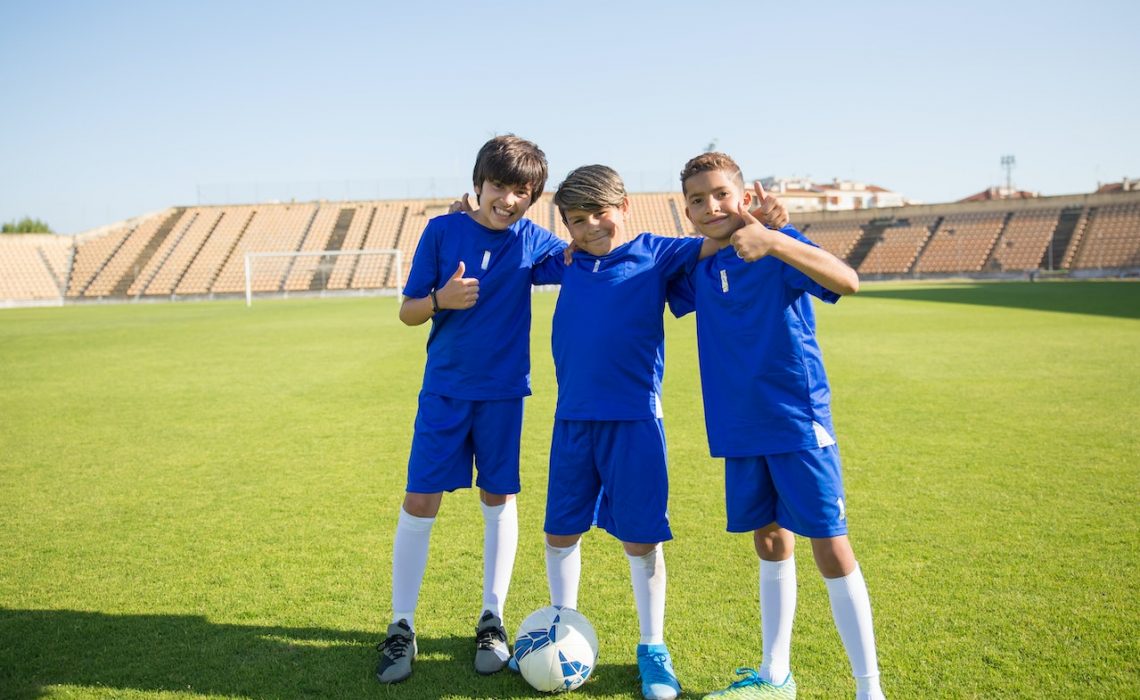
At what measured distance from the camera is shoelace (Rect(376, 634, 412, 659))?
3.15m

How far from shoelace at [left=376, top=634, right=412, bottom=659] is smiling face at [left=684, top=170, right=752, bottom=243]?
1.89 m

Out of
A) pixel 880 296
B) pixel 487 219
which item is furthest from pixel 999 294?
pixel 487 219

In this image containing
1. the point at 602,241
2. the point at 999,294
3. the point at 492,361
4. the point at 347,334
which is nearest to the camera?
the point at 602,241

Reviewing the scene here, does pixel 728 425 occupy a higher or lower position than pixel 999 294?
higher

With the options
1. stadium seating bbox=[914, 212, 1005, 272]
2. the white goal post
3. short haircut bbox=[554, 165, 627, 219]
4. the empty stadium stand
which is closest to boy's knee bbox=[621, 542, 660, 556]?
short haircut bbox=[554, 165, 627, 219]

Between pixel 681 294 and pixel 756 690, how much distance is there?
4.74 feet

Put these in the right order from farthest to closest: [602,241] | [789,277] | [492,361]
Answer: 1. [492,361]
2. [602,241]
3. [789,277]

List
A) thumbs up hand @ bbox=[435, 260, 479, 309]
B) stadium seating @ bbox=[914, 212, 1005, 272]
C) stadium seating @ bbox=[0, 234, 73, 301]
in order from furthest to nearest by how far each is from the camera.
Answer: stadium seating @ bbox=[914, 212, 1005, 272]
stadium seating @ bbox=[0, 234, 73, 301]
thumbs up hand @ bbox=[435, 260, 479, 309]

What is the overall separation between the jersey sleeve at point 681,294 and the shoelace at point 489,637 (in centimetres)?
143

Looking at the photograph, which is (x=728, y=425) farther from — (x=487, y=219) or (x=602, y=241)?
(x=487, y=219)

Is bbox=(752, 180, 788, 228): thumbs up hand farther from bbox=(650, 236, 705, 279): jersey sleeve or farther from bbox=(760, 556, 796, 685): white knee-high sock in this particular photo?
bbox=(760, 556, 796, 685): white knee-high sock

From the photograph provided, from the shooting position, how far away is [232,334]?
65.2 feet

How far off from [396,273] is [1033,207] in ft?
127

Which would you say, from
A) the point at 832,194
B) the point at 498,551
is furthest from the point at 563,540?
the point at 832,194
